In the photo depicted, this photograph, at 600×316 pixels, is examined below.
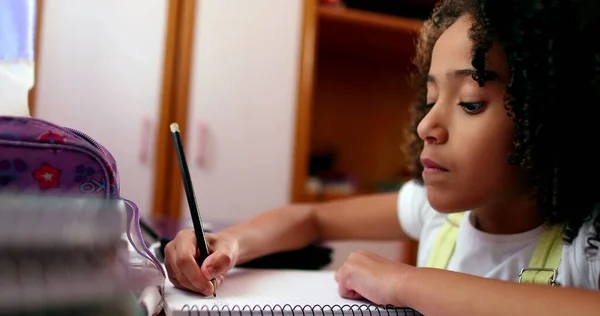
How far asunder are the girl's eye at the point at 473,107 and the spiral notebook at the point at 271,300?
Answer: 0.52ft

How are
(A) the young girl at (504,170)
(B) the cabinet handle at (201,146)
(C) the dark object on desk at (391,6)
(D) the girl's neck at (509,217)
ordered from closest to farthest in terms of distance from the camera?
(A) the young girl at (504,170), (D) the girl's neck at (509,217), (B) the cabinet handle at (201,146), (C) the dark object on desk at (391,6)

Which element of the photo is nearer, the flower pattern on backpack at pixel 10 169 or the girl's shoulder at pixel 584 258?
the flower pattern on backpack at pixel 10 169

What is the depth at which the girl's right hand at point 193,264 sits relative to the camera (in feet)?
1.28

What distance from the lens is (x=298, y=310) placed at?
0.33 m

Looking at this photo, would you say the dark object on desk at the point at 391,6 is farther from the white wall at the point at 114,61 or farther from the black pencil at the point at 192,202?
the black pencil at the point at 192,202

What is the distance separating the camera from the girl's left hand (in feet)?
1.27

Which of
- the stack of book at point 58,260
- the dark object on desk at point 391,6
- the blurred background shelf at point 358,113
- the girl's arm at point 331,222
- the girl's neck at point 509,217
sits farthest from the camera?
the blurred background shelf at point 358,113

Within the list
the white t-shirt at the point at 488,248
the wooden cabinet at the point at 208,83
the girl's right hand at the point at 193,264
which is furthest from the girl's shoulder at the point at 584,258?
the wooden cabinet at the point at 208,83

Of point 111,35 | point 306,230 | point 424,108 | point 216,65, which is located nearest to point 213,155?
point 216,65

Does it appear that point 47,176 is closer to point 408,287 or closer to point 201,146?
point 408,287

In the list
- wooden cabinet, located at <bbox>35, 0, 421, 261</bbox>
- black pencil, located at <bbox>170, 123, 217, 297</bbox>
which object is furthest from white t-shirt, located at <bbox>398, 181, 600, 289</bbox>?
wooden cabinet, located at <bbox>35, 0, 421, 261</bbox>

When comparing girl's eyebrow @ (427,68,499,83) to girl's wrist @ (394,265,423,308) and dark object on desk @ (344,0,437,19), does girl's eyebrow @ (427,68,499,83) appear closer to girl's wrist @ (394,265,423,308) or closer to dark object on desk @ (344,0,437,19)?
girl's wrist @ (394,265,423,308)

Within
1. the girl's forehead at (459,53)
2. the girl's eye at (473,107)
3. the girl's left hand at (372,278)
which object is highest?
the girl's forehead at (459,53)

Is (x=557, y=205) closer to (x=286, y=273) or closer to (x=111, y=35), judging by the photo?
(x=286, y=273)
